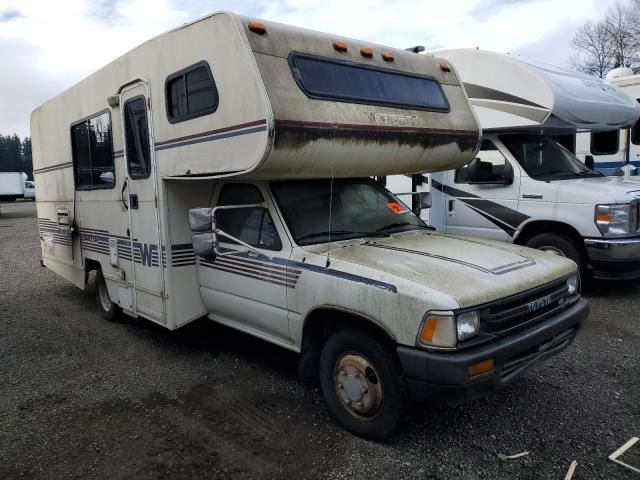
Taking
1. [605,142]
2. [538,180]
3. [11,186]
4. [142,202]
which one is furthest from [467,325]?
[11,186]

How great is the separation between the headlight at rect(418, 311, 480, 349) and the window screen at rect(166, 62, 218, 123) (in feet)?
7.50

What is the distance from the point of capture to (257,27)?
390cm

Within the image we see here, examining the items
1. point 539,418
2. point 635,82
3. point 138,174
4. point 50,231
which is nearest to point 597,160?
point 635,82

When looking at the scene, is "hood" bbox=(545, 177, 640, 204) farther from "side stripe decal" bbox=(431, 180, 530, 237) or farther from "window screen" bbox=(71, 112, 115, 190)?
"window screen" bbox=(71, 112, 115, 190)

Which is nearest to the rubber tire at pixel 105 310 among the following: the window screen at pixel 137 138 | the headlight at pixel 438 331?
the window screen at pixel 137 138

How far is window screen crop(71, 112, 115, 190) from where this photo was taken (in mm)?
5902

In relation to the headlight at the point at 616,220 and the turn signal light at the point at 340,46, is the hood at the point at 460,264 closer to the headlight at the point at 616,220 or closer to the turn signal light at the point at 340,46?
the turn signal light at the point at 340,46

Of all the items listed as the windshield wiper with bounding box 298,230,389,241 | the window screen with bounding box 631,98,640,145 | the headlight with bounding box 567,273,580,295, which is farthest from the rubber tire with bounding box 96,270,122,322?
the window screen with bounding box 631,98,640,145

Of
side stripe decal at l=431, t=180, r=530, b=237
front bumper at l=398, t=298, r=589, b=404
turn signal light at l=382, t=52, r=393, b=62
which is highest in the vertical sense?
turn signal light at l=382, t=52, r=393, b=62

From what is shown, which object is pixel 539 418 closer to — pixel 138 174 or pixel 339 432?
pixel 339 432

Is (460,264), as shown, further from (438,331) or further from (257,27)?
(257,27)

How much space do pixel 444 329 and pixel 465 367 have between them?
0.79 feet

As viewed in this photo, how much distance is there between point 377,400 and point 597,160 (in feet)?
25.7

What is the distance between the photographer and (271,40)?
3949 millimetres
